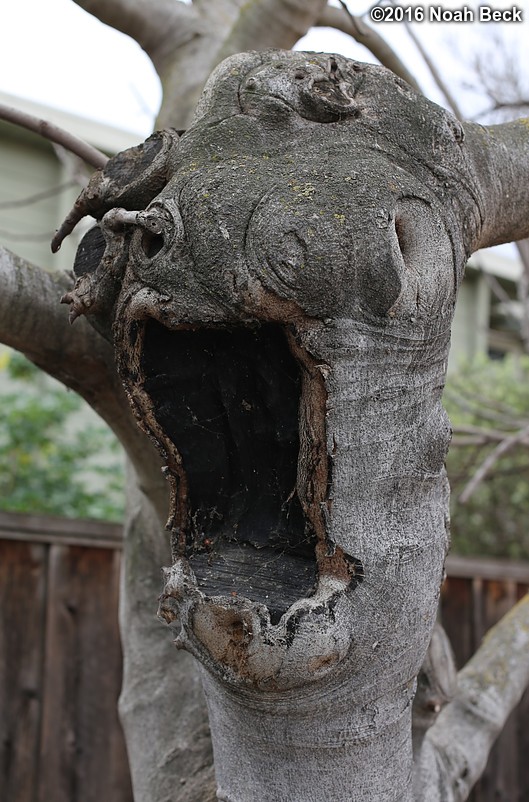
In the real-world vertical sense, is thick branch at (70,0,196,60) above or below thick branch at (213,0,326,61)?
above

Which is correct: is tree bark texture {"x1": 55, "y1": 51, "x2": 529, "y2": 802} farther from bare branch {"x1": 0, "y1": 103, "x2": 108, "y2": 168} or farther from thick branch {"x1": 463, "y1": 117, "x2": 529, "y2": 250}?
bare branch {"x1": 0, "y1": 103, "x2": 108, "y2": 168}

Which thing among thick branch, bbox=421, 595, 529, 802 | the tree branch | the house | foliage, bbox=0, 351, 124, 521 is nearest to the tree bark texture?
thick branch, bbox=421, 595, 529, 802

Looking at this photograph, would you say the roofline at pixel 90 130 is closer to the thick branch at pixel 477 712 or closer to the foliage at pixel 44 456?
the foliage at pixel 44 456

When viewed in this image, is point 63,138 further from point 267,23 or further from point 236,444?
point 236,444

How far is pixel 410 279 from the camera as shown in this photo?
3.33 ft

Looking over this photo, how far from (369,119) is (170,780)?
1.13 m

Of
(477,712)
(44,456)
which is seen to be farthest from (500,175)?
(44,456)

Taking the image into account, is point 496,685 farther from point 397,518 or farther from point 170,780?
point 397,518

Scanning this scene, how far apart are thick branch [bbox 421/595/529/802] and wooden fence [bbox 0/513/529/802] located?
122cm

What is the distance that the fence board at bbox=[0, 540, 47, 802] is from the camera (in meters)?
2.54

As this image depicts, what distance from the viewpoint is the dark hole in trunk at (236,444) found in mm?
1063

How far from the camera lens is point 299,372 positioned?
3.44 feet

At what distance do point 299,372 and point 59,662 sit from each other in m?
1.89

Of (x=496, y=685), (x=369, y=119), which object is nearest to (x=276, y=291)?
(x=369, y=119)
